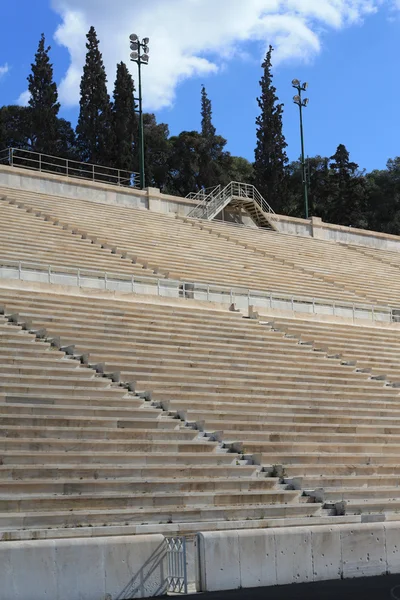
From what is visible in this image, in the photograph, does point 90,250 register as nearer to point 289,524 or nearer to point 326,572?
point 289,524

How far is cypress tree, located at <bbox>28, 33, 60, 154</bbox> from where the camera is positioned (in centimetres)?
4467

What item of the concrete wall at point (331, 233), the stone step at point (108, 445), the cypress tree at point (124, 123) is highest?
the cypress tree at point (124, 123)

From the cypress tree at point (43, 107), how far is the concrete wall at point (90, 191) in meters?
13.7

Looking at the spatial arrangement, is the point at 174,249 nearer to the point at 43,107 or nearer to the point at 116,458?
the point at 116,458

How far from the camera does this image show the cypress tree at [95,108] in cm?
4609

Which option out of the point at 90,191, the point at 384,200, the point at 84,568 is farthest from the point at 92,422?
the point at 384,200

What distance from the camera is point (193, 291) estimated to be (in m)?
21.1

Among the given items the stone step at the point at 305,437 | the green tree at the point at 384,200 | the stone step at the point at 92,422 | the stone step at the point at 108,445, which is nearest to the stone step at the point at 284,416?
the stone step at the point at 305,437

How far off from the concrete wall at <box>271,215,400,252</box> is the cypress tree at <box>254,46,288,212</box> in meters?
9.44

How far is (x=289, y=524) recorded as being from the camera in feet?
38.9

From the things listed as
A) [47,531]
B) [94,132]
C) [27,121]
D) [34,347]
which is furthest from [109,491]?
[27,121]

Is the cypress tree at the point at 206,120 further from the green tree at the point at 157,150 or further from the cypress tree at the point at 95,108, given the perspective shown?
the cypress tree at the point at 95,108

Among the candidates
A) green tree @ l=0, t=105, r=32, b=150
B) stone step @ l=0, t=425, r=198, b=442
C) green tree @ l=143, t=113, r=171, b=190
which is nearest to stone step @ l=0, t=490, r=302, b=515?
stone step @ l=0, t=425, r=198, b=442

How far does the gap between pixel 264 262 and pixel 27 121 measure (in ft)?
79.2
